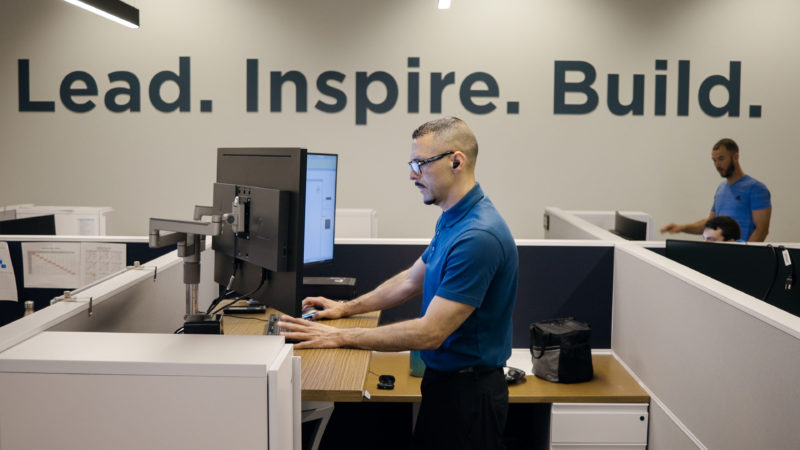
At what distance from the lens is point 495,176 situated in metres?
5.39

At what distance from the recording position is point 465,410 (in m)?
1.79

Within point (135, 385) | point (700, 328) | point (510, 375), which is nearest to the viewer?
point (135, 385)

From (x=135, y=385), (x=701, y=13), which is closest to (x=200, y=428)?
(x=135, y=385)

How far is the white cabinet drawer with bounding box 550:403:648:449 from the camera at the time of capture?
2.23m

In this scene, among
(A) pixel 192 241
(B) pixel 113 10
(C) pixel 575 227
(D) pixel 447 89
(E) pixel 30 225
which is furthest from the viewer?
(D) pixel 447 89

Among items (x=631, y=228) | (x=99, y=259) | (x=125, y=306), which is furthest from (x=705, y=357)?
(x=99, y=259)

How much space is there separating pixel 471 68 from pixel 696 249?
320cm

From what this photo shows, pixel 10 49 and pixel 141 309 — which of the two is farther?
pixel 10 49

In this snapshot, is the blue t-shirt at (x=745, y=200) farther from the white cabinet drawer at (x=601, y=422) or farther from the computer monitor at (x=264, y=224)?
the computer monitor at (x=264, y=224)

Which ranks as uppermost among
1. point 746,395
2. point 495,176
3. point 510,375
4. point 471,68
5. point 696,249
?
point 471,68

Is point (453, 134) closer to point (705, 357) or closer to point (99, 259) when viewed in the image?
point (705, 357)

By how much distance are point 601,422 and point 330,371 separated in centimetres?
104

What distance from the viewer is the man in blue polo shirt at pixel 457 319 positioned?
1698 millimetres

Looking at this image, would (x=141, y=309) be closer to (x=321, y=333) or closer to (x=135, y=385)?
(x=321, y=333)
